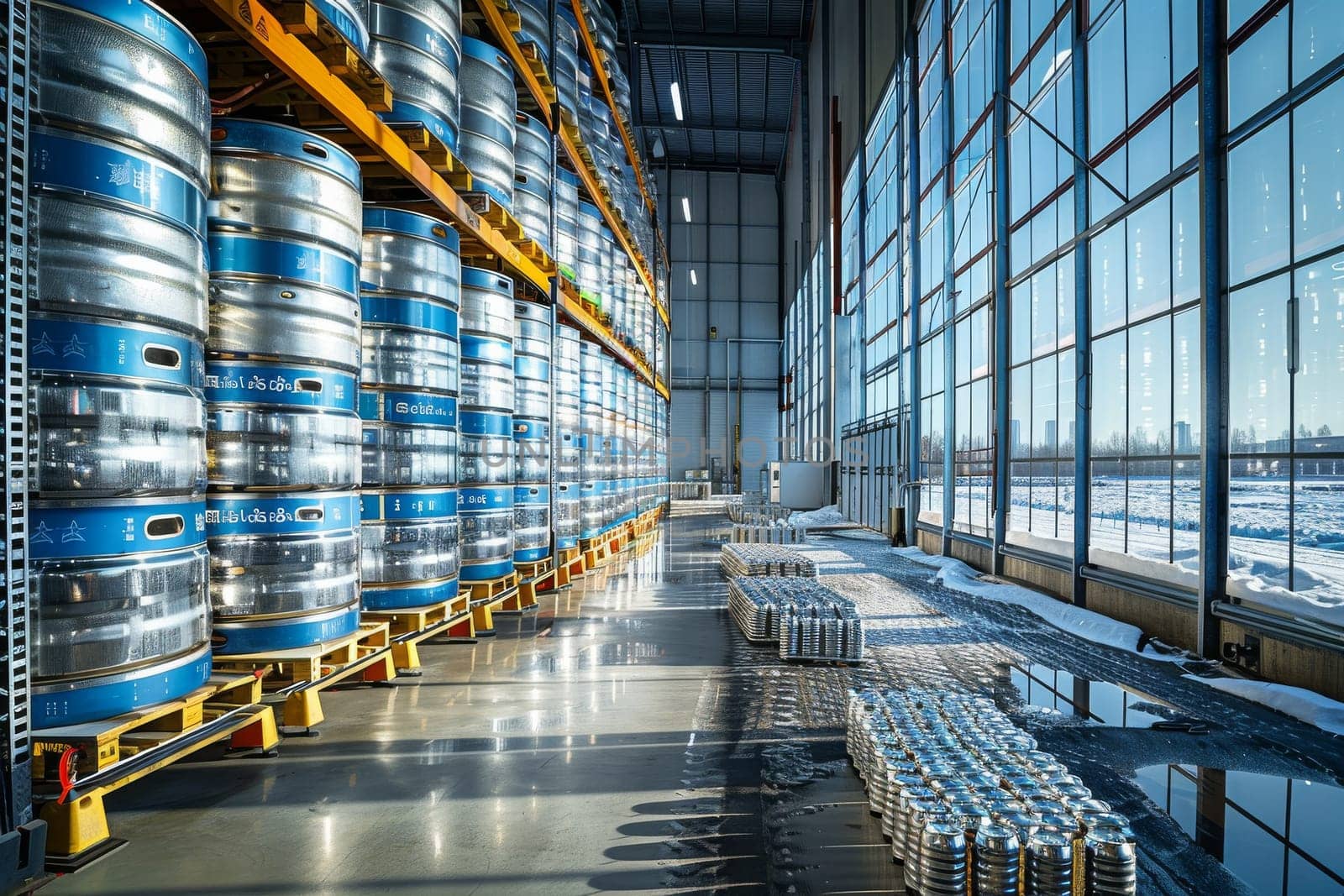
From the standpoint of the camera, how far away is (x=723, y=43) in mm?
24719

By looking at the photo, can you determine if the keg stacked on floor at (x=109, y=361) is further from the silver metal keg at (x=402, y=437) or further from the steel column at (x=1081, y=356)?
the steel column at (x=1081, y=356)

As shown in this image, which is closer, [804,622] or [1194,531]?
[804,622]

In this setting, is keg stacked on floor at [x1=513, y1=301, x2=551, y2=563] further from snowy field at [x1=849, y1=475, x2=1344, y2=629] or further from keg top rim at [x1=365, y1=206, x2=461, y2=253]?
snowy field at [x1=849, y1=475, x2=1344, y2=629]

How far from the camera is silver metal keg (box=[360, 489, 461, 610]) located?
16.1 feet

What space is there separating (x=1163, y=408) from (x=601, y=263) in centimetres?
2049

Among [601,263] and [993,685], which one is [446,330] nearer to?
[993,685]

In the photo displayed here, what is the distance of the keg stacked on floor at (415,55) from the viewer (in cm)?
488

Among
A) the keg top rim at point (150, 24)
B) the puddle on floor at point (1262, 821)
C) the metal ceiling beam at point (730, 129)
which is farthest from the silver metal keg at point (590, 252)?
A: the metal ceiling beam at point (730, 129)

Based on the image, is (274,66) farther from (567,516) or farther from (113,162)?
(567,516)

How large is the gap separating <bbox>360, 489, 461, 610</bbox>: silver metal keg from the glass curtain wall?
515 cm

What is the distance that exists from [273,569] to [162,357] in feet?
3.98

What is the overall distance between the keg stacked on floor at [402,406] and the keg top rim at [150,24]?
1802 mm

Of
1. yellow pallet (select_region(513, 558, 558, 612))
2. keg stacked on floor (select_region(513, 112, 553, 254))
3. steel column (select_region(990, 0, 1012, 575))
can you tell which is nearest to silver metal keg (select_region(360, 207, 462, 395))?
keg stacked on floor (select_region(513, 112, 553, 254))

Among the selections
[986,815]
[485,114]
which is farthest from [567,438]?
[986,815]
